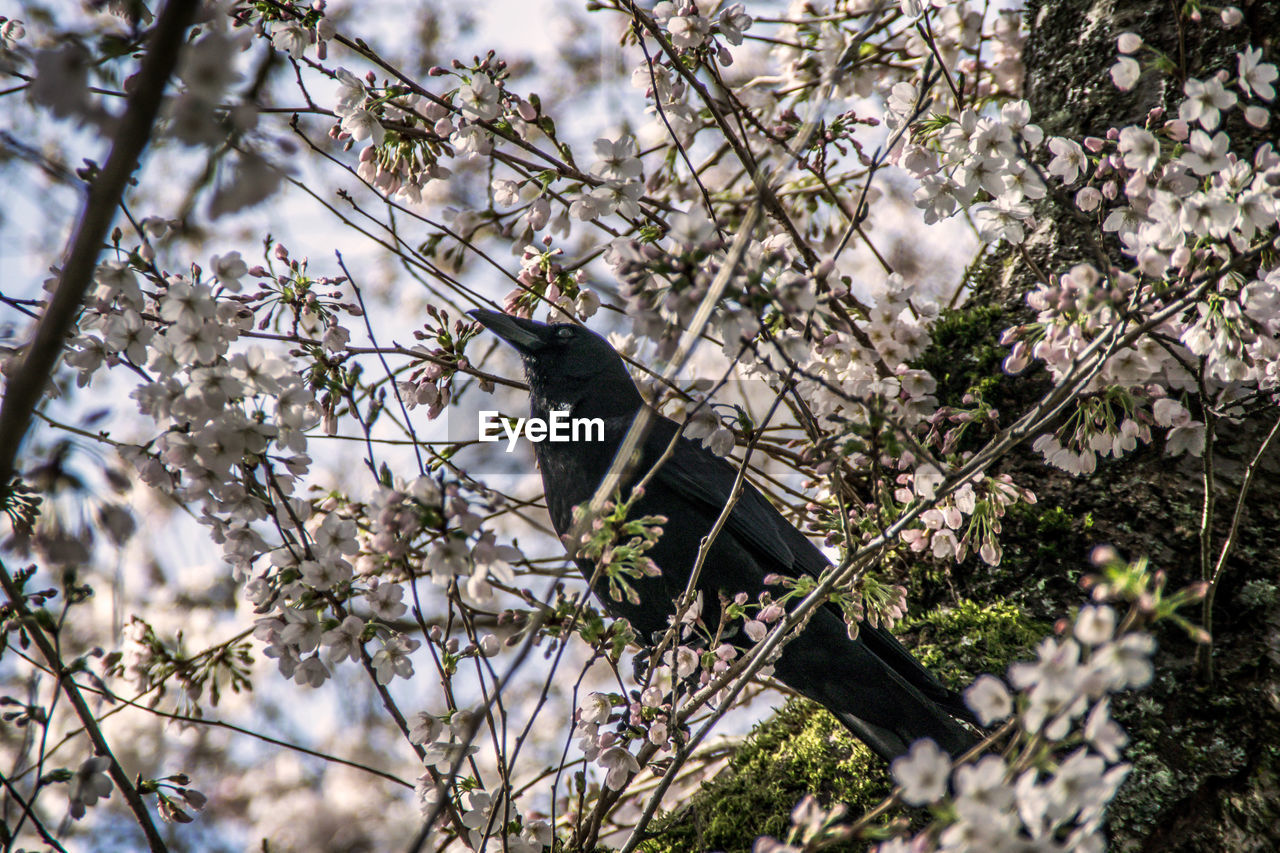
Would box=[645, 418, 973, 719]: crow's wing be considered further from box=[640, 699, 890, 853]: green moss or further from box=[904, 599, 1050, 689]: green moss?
box=[640, 699, 890, 853]: green moss

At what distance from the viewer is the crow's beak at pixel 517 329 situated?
2.51 metres

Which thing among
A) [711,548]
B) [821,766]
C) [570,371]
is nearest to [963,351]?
[711,548]

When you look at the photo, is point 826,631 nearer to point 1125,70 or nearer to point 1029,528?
point 1029,528

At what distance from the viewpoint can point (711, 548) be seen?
2389 millimetres

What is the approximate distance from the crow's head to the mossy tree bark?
3.46ft

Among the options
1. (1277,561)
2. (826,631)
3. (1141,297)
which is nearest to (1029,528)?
(1277,561)

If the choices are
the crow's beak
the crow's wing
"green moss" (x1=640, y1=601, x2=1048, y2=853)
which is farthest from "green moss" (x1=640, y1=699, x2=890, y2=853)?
the crow's beak

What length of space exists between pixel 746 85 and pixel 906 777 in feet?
10.9

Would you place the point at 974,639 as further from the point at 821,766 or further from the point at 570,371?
the point at 570,371

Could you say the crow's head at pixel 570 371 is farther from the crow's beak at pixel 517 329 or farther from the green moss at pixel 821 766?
the green moss at pixel 821 766

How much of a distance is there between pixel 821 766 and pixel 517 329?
1485 mm
